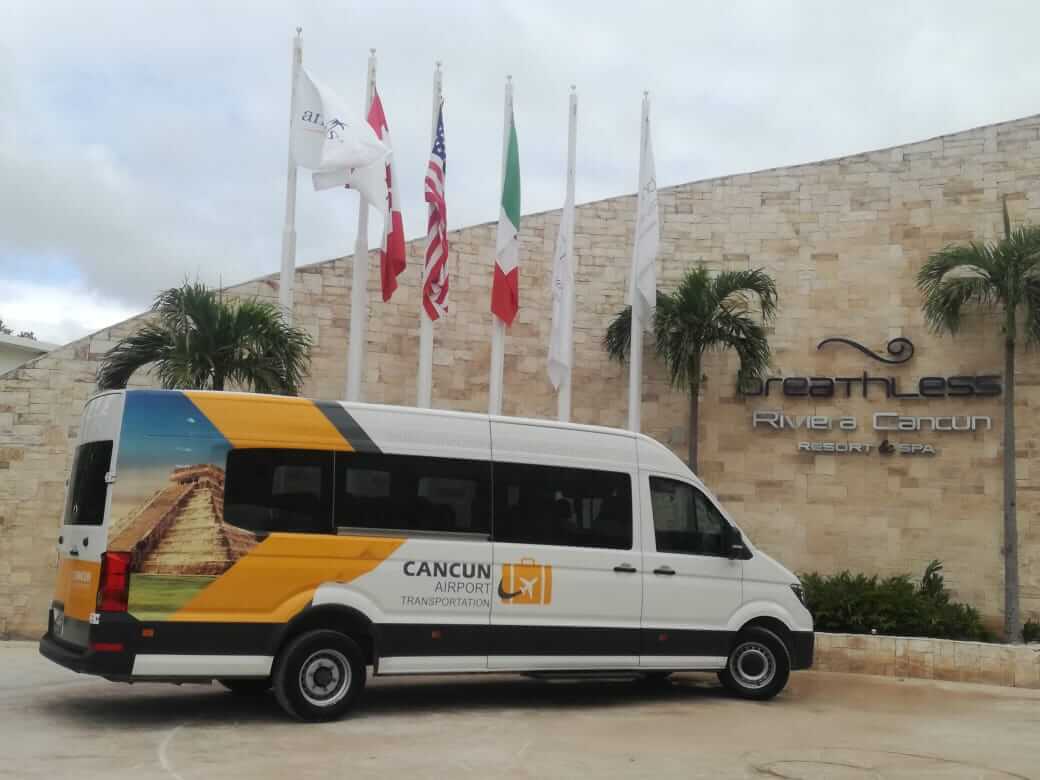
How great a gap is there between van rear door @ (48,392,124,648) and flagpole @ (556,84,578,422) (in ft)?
28.5

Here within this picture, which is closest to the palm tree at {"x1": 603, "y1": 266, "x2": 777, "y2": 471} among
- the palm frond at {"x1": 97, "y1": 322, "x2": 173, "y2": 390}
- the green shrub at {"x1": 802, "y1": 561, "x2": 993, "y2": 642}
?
the green shrub at {"x1": 802, "y1": 561, "x2": 993, "y2": 642}

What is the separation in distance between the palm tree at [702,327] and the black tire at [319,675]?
343 inches

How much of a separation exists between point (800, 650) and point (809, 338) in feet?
25.5

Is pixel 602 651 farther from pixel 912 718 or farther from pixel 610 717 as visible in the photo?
pixel 912 718

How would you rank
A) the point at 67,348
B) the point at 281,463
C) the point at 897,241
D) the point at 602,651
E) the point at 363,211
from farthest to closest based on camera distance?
the point at 897,241, the point at 363,211, the point at 67,348, the point at 602,651, the point at 281,463

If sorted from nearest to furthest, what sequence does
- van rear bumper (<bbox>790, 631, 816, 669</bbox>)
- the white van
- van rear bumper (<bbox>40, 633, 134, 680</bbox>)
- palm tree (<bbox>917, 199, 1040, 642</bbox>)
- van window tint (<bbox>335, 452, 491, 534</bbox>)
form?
van rear bumper (<bbox>40, 633, 134, 680</bbox>) → the white van → van window tint (<bbox>335, 452, 491, 534</bbox>) → van rear bumper (<bbox>790, 631, 816, 669</bbox>) → palm tree (<bbox>917, 199, 1040, 642</bbox>)

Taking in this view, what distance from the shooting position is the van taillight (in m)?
7.20

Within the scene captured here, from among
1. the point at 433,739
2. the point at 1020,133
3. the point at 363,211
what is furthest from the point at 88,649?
the point at 1020,133

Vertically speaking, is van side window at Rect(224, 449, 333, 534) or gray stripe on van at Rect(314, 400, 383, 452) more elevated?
gray stripe on van at Rect(314, 400, 383, 452)

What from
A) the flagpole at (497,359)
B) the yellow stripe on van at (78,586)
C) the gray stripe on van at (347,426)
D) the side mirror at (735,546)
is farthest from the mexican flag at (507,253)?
the yellow stripe on van at (78,586)

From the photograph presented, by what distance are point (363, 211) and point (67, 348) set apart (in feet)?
14.6

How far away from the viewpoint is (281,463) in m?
7.82

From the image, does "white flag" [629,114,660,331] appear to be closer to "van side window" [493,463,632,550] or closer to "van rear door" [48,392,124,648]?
"van side window" [493,463,632,550]

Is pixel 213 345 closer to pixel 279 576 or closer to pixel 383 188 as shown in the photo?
pixel 383 188
